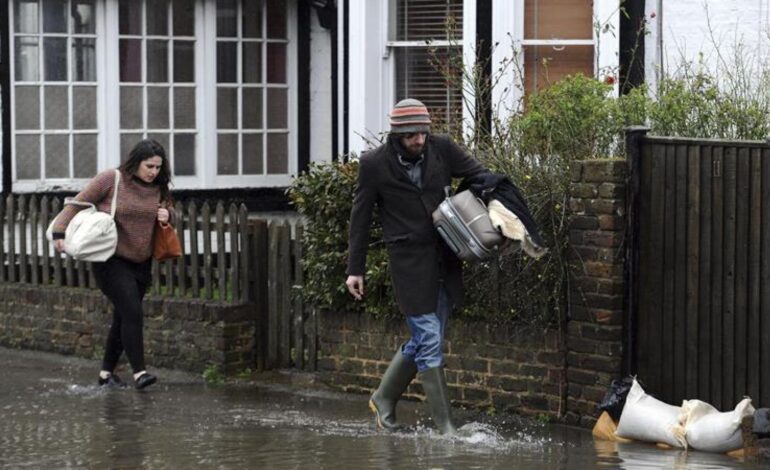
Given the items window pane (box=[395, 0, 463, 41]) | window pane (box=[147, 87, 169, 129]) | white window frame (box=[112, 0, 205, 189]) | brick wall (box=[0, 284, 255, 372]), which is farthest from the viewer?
window pane (box=[147, 87, 169, 129])

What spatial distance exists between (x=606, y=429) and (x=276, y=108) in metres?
7.45

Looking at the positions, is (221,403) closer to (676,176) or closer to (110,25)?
(676,176)

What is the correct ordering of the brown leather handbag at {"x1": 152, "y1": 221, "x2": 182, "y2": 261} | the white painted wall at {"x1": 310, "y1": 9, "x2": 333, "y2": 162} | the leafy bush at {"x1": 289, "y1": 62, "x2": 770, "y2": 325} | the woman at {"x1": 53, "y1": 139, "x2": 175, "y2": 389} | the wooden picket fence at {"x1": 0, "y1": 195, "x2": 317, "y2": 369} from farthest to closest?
the white painted wall at {"x1": 310, "y1": 9, "x2": 333, "y2": 162}
the wooden picket fence at {"x1": 0, "y1": 195, "x2": 317, "y2": 369}
the brown leather handbag at {"x1": 152, "y1": 221, "x2": 182, "y2": 261}
the woman at {"x1": 53, "y1": 139, "x2": 175, "y2": 389}
the leafy bush at {"x1": 289, "y1": 62, "x2": 770, "y2": 325}

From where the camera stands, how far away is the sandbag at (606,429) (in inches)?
Answer: 347

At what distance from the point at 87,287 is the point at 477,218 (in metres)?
5.04

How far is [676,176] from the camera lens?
347 inches

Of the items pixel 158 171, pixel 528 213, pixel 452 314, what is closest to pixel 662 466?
pixel 528 213

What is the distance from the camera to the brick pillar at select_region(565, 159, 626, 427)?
8.98 metres

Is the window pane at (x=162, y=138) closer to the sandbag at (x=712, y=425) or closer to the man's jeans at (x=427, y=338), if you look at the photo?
the man's jeans at (x=427, y=338)

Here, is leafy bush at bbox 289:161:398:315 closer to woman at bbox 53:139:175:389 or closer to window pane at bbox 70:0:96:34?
woman at bbox 53:139:175:389

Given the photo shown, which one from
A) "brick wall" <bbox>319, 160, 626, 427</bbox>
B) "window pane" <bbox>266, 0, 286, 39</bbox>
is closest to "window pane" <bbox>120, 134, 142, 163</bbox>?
"window pane" <bbox>266, 0, 286, 39</bbox>

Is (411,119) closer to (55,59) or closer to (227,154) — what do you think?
(55,59)

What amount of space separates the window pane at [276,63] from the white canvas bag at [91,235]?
505 centimetres

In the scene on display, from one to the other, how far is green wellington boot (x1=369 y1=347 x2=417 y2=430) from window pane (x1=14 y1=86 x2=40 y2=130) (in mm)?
6345
